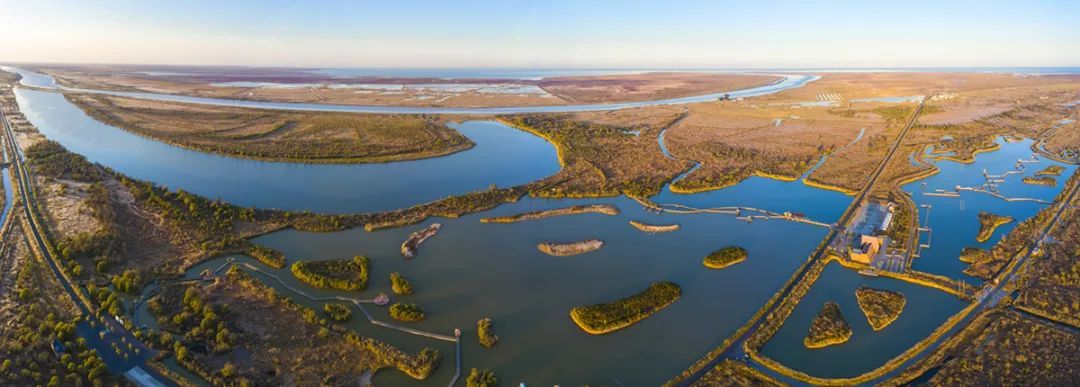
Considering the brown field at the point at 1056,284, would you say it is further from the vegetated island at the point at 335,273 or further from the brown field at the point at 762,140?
the vegetated island at the point at 335,273

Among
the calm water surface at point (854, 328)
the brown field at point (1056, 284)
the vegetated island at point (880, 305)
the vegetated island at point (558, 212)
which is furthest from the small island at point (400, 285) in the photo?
the brown field at point (1056, 284)

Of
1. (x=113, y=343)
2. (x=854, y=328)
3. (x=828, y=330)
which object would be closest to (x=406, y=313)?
(x=113, y=343)

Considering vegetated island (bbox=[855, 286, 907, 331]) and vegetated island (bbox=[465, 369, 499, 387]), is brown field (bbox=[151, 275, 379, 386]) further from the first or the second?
vegetated island (bbox=[855, 286, 907, 331])

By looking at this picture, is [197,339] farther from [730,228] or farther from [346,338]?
[730,228]

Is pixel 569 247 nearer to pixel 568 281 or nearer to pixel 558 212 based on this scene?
pixel 568 281

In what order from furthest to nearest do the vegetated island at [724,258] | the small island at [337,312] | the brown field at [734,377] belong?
the vegetated island at [724,258]
the small island at [337,312]
the brown field at [734,377]

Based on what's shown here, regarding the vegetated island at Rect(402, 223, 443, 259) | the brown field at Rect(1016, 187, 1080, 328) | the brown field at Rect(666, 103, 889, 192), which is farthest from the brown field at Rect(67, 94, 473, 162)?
the brown field at Rect(1016, 187, 1080, 328)
